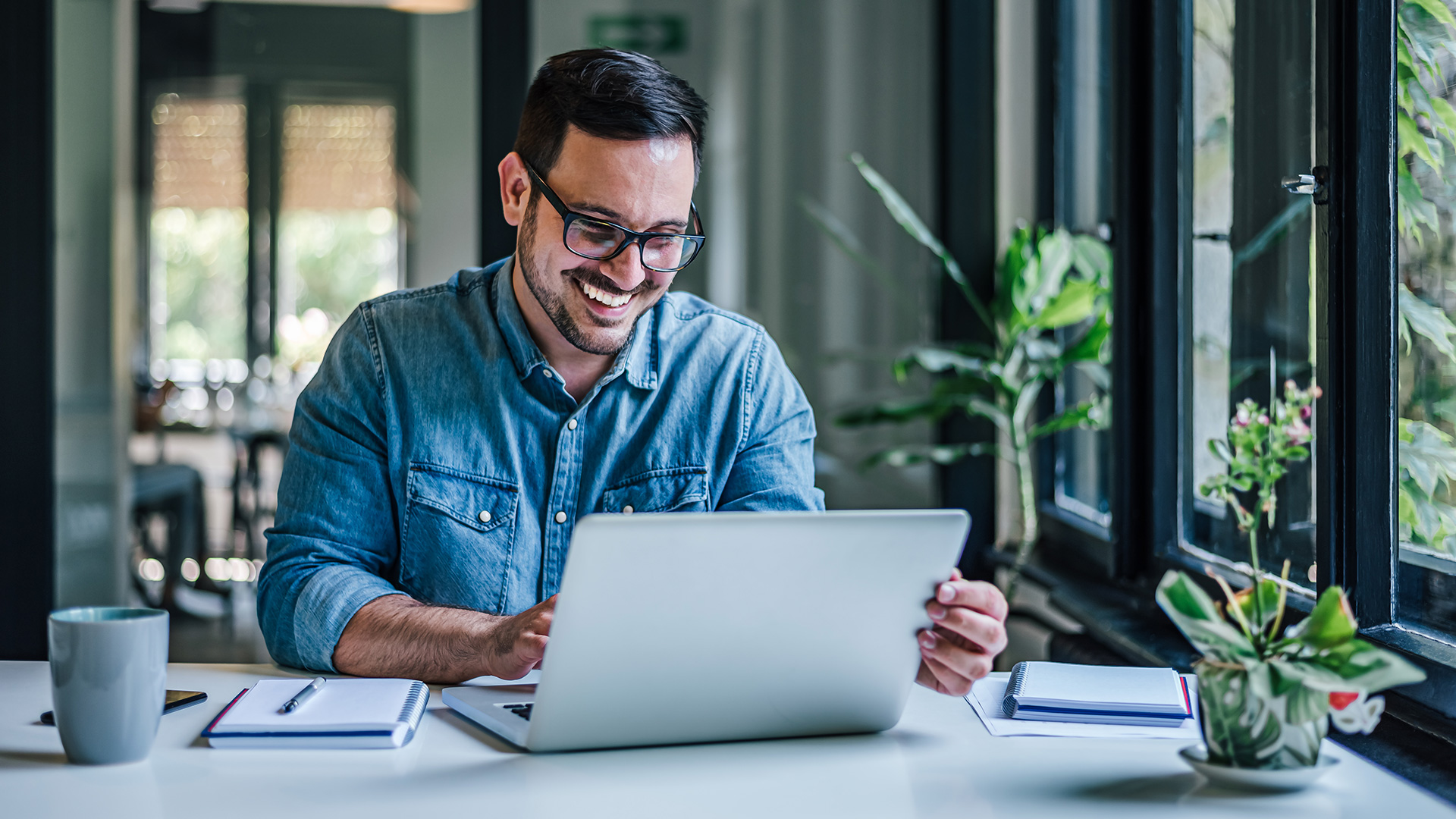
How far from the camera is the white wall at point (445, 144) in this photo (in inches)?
121

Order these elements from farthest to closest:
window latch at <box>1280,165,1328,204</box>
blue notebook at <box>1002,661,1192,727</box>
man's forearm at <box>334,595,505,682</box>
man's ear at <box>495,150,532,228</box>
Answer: man's ear at <box>495,150,532,228</box> < window latch at <box>1280,165,1328,204</box> < man's forearm at <box>334,595,505,682</box> < blue notebook at <box>1002,661,1192,727</box>

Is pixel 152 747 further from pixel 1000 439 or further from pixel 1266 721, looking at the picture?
pixel 1000 439

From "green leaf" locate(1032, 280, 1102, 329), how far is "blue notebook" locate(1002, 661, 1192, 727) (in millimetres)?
1352

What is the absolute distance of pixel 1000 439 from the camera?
9.88ft

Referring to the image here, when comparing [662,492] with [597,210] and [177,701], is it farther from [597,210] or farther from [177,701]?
[177,701]

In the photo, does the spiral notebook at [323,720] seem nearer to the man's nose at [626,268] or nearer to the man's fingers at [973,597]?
the man's fingers at [973,597]

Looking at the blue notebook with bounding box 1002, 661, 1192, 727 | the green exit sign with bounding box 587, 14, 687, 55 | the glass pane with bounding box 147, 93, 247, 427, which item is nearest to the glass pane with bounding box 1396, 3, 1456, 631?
the blue notebook with bounding box 1002, 661, 1192, 727

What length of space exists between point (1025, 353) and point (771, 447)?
1.16 metres

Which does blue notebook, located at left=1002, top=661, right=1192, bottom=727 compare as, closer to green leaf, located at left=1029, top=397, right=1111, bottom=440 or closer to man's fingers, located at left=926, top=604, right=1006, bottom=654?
man's fingers, located at left=926, top=604, right=1006, bottom=654

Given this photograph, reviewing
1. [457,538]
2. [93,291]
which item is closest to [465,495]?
[457,538]

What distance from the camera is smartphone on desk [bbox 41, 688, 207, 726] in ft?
3.46

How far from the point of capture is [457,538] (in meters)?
1.52

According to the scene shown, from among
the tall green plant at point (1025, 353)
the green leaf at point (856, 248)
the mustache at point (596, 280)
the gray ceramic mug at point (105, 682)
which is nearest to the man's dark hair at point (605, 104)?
the mustache at point (596, 280)

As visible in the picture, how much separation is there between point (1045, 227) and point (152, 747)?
89.0 inches
